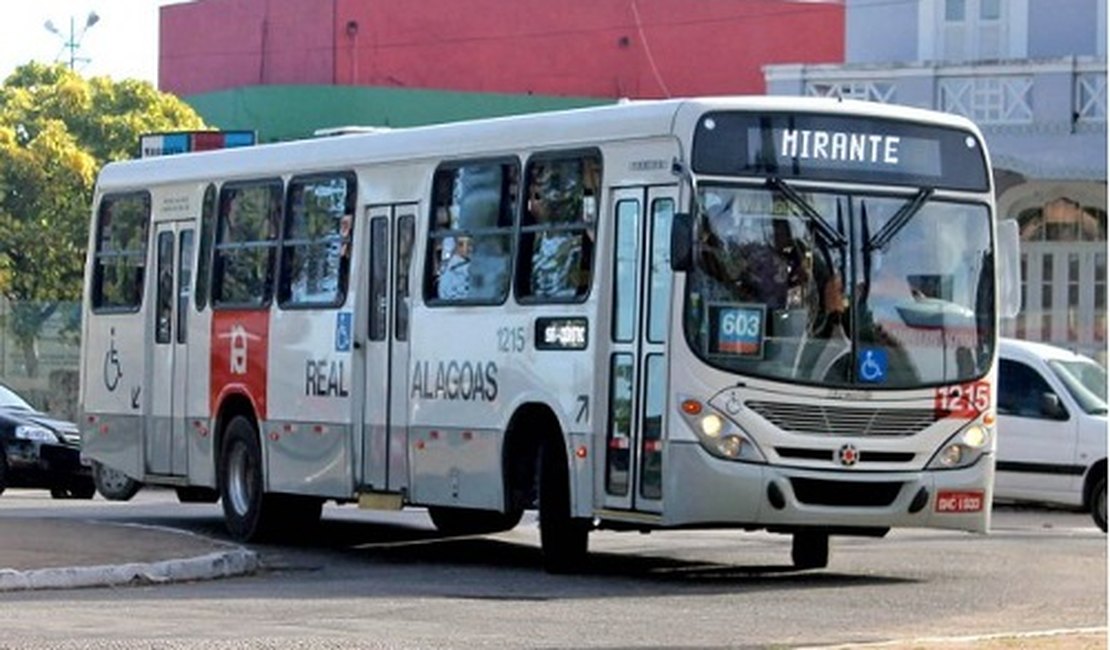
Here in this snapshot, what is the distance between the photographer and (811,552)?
61.4ft

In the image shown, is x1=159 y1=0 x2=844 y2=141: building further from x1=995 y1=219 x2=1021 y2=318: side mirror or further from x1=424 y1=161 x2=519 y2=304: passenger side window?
x1=995 y1=219 x2=1021 y2=318: side mirror

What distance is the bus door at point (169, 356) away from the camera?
22453 mm

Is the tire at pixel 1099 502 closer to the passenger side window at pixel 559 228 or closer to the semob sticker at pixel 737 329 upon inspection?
the passenger side window at pixel 559 228

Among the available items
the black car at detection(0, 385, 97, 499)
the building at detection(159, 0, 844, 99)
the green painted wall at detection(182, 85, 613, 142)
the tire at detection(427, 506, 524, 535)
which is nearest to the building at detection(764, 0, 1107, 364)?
the black car at detection(0, 385, 97, 499)

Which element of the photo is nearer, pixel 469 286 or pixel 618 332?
pixel 618 332

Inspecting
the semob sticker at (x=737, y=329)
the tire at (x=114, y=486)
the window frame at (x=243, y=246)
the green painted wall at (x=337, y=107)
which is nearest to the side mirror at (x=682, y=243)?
the semob sticker at (x=737, y=329)

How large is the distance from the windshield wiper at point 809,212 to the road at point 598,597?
223cm

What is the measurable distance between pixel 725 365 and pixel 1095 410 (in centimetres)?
981

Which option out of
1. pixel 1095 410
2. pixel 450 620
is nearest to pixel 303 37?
pixel 1095 410

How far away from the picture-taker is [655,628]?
14.1 meters

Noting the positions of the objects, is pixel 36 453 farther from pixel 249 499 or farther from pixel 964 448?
pixel 964 448

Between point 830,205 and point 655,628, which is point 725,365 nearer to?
point 830,205

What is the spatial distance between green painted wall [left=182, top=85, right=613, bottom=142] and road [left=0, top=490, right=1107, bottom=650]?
110 ft

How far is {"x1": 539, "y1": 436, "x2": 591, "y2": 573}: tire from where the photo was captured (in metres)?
17.8
